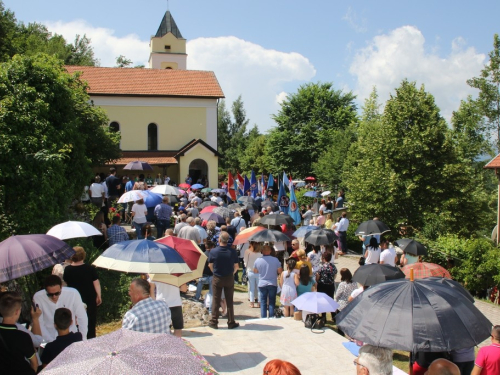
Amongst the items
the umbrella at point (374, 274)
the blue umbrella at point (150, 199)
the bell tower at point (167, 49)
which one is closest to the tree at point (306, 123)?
the bell tower at point (167, 49)

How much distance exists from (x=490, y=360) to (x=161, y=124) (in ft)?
117

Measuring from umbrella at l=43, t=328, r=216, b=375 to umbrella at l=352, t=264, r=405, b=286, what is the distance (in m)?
5.34

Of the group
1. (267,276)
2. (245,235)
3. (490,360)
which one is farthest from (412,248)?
(490,360)

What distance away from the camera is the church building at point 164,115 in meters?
38.2

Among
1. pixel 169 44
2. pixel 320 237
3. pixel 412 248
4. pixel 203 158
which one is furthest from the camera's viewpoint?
pixel 169 44

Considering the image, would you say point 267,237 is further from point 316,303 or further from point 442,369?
point 442,369

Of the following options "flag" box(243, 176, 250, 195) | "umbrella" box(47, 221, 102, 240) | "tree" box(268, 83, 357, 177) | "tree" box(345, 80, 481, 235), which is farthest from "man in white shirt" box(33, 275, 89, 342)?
"tree" box(268, 83, 357, 177)

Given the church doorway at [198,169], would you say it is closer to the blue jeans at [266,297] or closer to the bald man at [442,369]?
the blue jeans at [266,297]

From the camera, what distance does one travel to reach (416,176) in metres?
22.1

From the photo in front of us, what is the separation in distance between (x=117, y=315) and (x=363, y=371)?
804 centimetres

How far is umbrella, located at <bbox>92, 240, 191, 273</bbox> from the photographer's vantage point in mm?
7184

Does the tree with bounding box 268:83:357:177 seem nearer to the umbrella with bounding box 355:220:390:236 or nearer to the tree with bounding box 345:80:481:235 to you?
the tree with bounding box 345:80:481:235

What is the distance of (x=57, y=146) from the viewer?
1271 centimetres

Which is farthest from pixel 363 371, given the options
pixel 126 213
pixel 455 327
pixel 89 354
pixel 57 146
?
pixel 126 213
